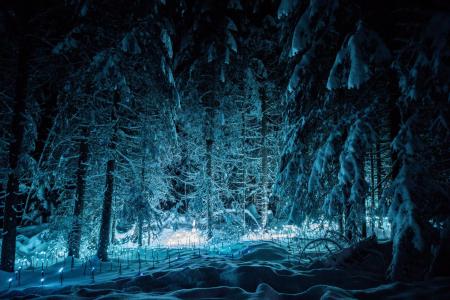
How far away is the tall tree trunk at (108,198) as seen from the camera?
912 cm

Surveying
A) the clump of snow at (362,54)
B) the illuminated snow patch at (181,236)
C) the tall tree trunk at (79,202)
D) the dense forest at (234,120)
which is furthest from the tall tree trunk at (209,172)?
A: the clump of snow at (362,54)

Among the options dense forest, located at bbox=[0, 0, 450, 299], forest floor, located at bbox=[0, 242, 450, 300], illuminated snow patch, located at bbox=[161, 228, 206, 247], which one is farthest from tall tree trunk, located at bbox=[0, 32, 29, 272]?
illuminated snow patch, located at bbox=[161, 228, 206, 247]

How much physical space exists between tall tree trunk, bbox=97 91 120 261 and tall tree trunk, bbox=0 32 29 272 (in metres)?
2.37

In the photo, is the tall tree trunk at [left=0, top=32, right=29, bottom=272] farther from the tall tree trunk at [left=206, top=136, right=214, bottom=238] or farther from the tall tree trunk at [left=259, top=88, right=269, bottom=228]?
the tall tree trunk at [left=259, top=88, right=269, bottom=228]

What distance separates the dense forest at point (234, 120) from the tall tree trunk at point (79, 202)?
0.16ft

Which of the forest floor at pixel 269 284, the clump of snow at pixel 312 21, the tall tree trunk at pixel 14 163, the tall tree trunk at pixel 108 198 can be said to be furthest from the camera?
the tall tree trunk at pixel 108 198

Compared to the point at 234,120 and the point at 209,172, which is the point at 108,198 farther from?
the point at 234,120

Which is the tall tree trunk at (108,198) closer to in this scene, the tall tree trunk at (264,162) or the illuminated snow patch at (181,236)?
the illuminated snow patch at (181,236)

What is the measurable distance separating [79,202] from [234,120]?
31.2ft

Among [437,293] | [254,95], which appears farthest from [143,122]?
[437,293]

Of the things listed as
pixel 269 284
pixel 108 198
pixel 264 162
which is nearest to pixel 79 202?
pixel 108 198

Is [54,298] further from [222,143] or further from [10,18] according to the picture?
[222,143]

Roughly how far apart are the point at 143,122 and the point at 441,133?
28.3 feet

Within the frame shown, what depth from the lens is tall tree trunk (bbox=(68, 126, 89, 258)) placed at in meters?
9.78
